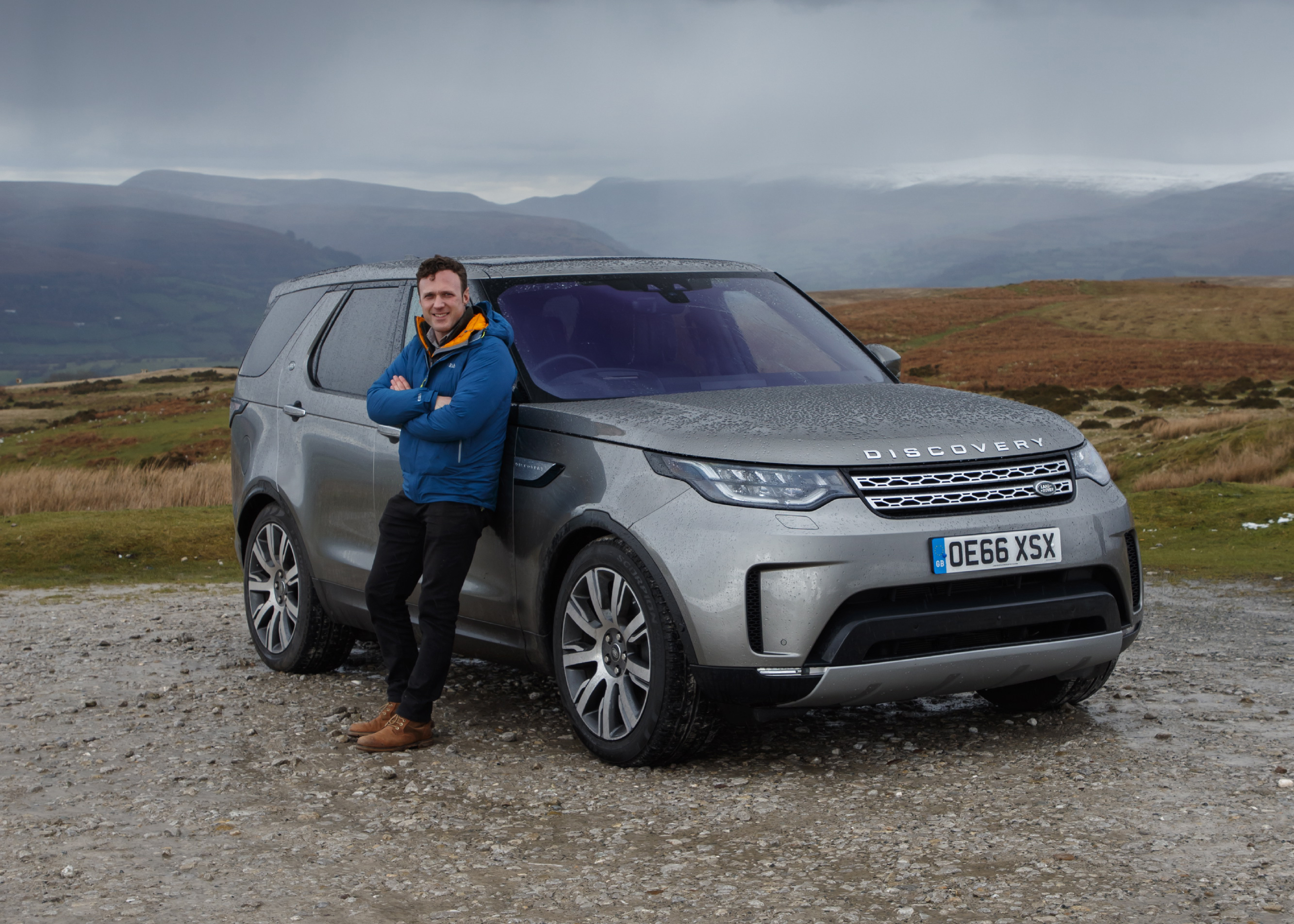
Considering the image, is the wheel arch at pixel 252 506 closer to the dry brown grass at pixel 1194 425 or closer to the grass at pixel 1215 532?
the grass at pixel 1215 532

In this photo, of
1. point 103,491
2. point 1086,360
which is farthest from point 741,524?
point 1086,360

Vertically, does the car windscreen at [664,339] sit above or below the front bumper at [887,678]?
above

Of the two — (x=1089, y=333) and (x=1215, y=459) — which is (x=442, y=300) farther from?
(x=1089, y=333)

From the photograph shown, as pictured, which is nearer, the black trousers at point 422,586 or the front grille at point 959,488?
the front grille at point 959,488

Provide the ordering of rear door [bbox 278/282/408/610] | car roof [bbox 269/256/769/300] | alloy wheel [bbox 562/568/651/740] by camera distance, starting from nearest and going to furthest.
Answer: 1. alloy wheel [bbox 562/568/651/740]
2. car roof [bbox 269/256/769/300]
3. rear door [bbox 278/282/408/610]

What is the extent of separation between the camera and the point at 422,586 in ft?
18.4

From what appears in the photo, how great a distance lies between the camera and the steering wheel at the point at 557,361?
5.77 metres

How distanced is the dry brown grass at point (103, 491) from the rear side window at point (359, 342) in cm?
1202

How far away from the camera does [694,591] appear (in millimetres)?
4719

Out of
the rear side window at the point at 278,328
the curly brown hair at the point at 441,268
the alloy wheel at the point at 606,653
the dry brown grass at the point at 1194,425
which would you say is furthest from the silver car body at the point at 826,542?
the dry brown grass at the point at 1194,425

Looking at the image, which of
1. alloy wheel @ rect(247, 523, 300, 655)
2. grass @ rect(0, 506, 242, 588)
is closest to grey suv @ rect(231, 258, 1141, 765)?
alloy wheel @ rect(247, 523, 300, 655)

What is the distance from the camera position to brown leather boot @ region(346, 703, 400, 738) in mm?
5859

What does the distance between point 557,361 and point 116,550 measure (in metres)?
9.98

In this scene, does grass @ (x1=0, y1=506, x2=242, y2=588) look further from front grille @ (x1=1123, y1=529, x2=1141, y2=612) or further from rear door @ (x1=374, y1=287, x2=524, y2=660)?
front grille @ (x1=1123, y1=529, x2=1141, y2=612)
